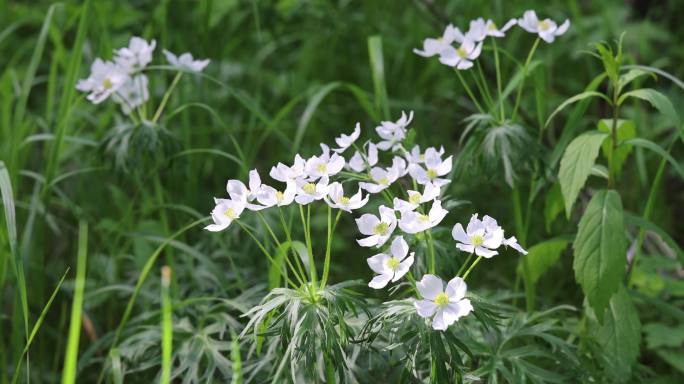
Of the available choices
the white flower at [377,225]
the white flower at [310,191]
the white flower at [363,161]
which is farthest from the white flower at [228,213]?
the white flower at [363,161]

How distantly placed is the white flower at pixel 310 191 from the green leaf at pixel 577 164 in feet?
1.82

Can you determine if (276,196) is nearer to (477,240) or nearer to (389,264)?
(389,264)

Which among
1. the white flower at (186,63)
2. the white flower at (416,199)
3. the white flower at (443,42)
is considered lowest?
the white flower at (416,199)

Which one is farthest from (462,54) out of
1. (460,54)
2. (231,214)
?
(231,214)

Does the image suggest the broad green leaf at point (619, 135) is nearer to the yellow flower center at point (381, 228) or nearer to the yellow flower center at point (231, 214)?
the yellow flower center at point (381, 228)

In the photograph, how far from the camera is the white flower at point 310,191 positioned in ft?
4.58

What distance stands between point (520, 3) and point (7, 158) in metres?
2.16

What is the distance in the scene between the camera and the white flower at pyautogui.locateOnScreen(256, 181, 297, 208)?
143 cm

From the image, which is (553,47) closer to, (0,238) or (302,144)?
(302,144)

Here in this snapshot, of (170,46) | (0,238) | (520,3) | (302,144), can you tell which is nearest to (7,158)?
(0,238)

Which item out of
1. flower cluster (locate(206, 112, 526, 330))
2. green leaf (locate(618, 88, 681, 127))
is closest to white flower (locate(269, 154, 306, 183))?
flower cluster (locate(206, 112, 526, 330))

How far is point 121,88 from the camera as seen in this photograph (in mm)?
2146

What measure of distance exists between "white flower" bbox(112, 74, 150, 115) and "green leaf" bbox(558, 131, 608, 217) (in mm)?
1063

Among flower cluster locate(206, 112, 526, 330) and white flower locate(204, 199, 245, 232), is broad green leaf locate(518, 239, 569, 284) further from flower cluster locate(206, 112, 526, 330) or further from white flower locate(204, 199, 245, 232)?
white flower locate(204, 199, 245, 232)
